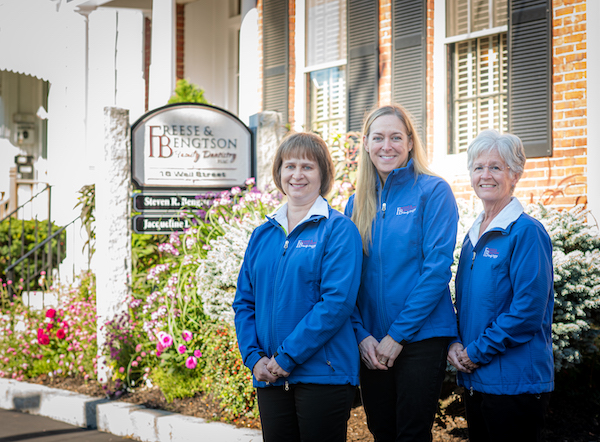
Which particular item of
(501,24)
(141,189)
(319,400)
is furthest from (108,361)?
(501,24)

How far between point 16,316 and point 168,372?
3.49 m

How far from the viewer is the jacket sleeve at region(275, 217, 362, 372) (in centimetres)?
237

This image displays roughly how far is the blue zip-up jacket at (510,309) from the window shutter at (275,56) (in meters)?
6.55

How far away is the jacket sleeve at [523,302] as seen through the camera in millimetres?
2309

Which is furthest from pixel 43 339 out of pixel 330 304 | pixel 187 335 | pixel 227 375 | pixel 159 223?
pixel 330 304

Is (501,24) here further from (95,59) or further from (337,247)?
(95,59)

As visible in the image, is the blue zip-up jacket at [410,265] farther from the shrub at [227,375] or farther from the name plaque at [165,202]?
the name plaque at [165,202]

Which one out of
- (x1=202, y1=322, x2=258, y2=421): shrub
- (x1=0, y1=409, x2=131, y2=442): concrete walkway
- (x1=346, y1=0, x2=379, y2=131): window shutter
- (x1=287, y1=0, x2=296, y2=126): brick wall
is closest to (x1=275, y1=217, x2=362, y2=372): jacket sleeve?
(x1=202, y1=322, x2=258, y2=421): shrub

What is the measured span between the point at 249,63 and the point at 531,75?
4504 millimetres

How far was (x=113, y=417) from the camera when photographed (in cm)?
505

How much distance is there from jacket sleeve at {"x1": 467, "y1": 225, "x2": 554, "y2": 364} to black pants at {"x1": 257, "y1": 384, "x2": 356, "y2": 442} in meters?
0.55

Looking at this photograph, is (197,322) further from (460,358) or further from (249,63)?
(249,63)

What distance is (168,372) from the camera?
520 cm

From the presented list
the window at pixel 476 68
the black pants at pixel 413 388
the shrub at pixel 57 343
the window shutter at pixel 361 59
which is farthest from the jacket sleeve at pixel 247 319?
the window shutter at pixel 361 59
